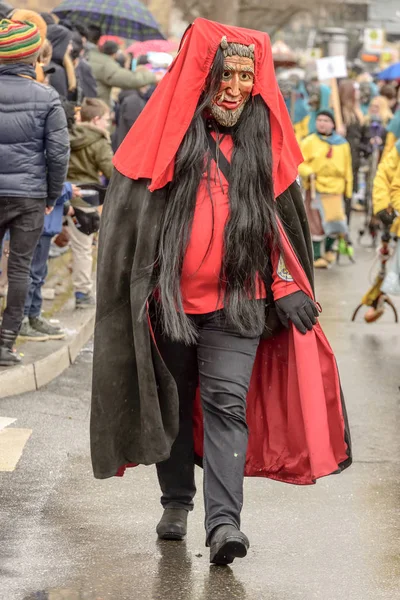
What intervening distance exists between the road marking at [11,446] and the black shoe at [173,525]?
3.97 feet

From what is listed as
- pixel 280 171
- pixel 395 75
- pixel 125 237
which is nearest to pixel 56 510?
pixel 125 237

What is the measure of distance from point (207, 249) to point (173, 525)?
113 cm

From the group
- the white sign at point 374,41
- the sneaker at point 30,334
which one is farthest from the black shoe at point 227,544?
the white sign at point 374,41

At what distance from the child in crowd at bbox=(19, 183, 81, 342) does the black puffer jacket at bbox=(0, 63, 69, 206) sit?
1.04 m

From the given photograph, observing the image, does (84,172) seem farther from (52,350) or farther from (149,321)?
(149,321)

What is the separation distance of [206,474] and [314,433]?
1.41ft

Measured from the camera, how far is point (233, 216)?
4832 mm

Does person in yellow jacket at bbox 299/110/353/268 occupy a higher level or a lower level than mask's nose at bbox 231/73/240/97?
lower

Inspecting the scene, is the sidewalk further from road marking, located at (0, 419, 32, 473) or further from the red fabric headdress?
the red fabric headdress

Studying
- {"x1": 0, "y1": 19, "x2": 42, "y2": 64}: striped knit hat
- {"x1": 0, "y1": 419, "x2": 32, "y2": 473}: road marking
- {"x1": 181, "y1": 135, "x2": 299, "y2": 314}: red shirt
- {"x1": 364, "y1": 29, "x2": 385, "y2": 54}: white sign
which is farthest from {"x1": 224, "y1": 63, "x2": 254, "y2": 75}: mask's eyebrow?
{"x1": 364, "y1": 29, "x2": 385, "y2": 54}: white sign

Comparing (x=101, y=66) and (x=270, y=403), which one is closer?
(x=270, y=403)

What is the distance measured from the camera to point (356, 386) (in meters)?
8.87

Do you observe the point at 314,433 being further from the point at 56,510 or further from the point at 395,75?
the point at 395,75

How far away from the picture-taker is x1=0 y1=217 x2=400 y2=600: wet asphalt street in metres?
4.68
